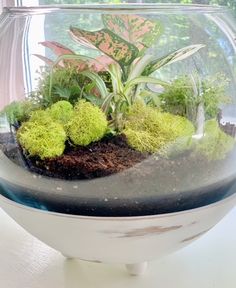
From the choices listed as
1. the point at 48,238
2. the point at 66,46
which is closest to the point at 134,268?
the point at 48,238

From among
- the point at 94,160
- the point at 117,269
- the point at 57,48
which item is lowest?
the point at 117,269

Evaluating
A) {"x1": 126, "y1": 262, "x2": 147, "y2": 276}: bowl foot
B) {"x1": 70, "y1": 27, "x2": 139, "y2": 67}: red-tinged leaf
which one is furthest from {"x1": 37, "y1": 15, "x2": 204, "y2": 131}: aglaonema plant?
{"x1": 126, "y1": 262, "x2": 147, "y2": 276}: bowl foot

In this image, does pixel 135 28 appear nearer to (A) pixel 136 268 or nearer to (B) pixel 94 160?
(B) pixel 94 160

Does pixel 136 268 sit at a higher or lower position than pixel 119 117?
lower

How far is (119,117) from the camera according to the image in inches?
18.8

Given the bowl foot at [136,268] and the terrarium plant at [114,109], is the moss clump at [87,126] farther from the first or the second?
the bowl foot at [136,268]

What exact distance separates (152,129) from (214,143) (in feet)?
0.24

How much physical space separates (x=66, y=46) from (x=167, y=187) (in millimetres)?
188

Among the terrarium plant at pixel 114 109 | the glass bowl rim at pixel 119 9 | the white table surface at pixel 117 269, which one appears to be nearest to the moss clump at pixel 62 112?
the terrarium plant at pixel 114 109

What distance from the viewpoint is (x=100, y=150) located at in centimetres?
47

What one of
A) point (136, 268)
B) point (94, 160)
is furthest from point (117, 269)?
point (94, 160)

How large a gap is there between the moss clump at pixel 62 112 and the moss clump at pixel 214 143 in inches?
5.1

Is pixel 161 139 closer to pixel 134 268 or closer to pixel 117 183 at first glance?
pixel 117 183

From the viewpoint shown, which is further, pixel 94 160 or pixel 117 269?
pixel 117 269
